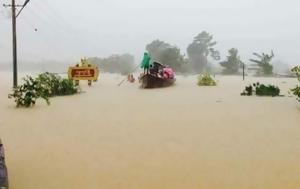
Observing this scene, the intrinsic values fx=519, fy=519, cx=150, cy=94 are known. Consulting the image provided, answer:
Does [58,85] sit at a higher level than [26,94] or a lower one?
higher

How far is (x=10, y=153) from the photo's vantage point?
7844 mm

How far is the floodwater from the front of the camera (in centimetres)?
628

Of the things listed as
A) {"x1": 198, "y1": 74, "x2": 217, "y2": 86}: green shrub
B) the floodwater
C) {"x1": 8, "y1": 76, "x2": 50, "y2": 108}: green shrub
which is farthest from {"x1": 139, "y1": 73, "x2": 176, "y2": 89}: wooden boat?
the floodwater

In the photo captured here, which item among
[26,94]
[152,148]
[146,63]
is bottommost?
[152,148]

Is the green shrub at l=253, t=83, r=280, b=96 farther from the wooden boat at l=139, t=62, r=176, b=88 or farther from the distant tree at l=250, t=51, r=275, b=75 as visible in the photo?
the distant tree at l=250, t=51, r=275, b=75

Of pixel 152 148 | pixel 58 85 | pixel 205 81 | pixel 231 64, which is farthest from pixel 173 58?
pixel 152 148

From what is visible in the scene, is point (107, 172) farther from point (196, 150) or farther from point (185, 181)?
point (196, 150)

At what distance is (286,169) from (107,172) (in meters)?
2.34

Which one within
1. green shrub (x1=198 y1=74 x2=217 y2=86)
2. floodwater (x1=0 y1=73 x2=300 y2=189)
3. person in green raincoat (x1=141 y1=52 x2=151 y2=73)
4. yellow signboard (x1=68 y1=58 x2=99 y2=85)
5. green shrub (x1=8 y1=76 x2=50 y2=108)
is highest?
person in green raincoat (x1=141 y1=52 x2=151 y2=73)

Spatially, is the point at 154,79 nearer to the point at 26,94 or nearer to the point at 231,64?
the point at 26,94

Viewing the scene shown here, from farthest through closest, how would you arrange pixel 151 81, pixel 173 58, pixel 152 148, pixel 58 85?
1. pixel 173 58
2. pixel 151 81
3. pixel 58 85
4. pixel 152 148

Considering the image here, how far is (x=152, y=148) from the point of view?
8250 millimetres

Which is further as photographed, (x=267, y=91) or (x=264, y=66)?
(x=264, y=66)

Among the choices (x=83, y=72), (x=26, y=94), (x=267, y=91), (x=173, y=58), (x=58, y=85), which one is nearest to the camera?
(x=26, y=94)
